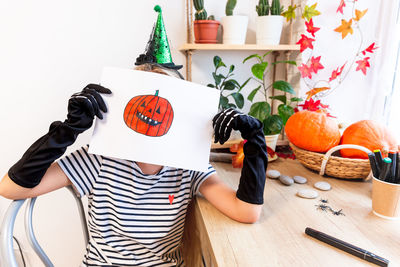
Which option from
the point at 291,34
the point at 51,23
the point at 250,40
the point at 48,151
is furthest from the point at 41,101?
the point at 291,34

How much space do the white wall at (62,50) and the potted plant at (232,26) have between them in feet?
0.41

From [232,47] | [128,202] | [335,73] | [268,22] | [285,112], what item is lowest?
[128,202]

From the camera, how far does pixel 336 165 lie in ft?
2.84

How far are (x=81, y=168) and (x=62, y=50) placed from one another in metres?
0.64

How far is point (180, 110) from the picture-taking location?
0.68m

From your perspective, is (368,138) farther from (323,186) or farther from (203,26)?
(203,26)

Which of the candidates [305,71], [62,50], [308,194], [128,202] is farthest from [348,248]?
[62,50]

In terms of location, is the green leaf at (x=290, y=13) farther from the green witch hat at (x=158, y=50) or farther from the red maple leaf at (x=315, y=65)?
Result: the green witch hat at (x=158, y=50)

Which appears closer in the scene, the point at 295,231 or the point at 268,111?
the point at 295,231

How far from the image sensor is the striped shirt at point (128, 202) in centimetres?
76

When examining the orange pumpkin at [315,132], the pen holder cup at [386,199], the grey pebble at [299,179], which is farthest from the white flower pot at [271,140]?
the pen holder cup at [386,199]

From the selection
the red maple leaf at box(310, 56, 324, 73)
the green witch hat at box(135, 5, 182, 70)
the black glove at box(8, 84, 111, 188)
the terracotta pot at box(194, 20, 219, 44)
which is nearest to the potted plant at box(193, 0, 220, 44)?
the terracotta pot at box(194, 20, 219, 44)

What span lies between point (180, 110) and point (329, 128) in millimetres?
544

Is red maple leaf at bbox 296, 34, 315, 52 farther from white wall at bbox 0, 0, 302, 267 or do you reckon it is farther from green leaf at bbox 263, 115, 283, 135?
green leaf at bbox 263, 115, 283, 135
